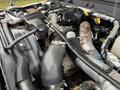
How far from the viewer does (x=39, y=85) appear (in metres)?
1.98

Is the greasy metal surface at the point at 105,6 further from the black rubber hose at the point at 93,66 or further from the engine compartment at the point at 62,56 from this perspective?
the black rubber hose at the point at 93,66

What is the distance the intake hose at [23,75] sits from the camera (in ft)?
5.83

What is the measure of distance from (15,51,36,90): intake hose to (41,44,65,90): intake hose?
112 mm

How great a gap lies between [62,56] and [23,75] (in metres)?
0.34

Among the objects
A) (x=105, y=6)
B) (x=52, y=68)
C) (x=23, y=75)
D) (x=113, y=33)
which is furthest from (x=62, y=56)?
(x=105, y=6)

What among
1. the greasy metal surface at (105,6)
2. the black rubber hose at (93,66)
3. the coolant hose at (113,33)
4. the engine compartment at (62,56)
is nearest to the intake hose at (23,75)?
the engine compartment at (62,56)

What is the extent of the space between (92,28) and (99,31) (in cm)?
9

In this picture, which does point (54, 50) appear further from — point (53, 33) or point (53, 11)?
point (53, 11)

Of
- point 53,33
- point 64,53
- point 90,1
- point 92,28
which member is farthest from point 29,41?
point 90,1

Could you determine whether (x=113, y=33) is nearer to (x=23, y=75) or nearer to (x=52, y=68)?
(x=52, y=68)

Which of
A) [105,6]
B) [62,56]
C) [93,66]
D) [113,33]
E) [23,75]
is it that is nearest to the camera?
[93,66]

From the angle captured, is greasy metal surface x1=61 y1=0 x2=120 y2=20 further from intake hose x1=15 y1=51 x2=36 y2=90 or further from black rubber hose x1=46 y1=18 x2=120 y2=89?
intake hose x1=15 y1=51 x2=36 y2=90

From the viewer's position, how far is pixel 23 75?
185 cm

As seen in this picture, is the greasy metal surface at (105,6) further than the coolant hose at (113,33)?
Yes
